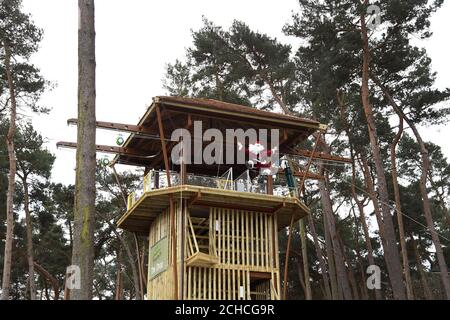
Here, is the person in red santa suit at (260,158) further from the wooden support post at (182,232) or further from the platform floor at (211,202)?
the wooden support post at (182,232)

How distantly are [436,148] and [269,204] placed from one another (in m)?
23.9

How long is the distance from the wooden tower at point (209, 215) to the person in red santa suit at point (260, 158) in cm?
55

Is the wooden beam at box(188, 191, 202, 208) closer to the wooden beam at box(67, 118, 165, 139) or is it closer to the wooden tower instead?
the wooden tower

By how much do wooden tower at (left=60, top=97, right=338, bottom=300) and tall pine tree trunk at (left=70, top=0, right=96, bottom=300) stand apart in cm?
948

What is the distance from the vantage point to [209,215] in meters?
20.2

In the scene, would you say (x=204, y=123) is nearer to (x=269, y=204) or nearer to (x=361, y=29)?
(x=269, y=204)

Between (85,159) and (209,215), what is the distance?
11744 millimetres

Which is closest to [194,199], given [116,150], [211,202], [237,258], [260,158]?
[211,202]

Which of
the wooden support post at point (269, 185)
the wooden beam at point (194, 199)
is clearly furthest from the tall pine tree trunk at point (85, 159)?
the wooden support post at point (269, 185)

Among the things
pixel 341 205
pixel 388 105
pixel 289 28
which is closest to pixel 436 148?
pixel 341 205

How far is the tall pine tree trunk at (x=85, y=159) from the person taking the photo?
8.16 metres

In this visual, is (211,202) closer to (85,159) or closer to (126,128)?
(126,128)

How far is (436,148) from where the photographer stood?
39.8m
